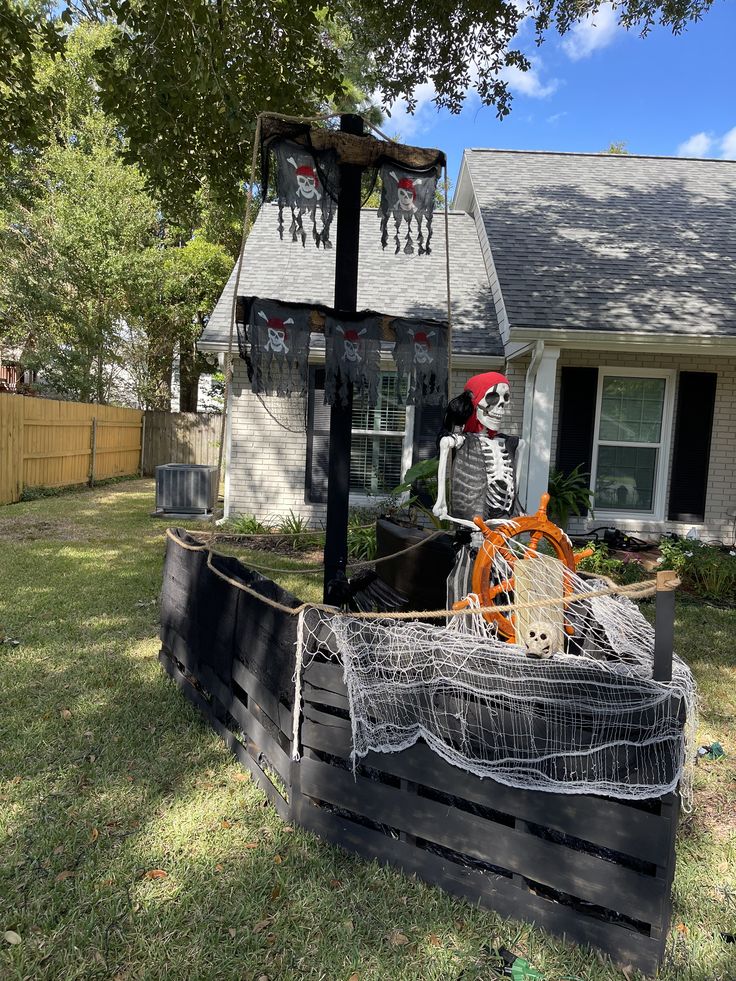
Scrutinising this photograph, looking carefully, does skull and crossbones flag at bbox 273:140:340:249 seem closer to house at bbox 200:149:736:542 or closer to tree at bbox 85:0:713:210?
tree at bbox 85:0:713:210

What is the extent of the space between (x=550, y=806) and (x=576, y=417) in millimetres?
6758

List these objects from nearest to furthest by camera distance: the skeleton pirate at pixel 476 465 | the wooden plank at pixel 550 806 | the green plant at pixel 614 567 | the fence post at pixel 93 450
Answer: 1. the wooden plank at pixel 550 806
2. the skeleton pirate at pixel 476 465
3. the green plant at pixel 614 567
4. the fence post at pixel 93 450

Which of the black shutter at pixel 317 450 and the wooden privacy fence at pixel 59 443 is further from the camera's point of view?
the wooden privacy fence at pixel 59 443

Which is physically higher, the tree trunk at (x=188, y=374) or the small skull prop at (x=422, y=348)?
the tree trunk at (x=188, y=374)

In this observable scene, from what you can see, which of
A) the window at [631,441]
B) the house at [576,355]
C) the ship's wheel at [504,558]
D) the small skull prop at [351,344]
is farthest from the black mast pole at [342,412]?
the window at [631,441]

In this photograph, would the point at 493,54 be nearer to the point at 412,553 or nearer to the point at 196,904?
the point at 412,553

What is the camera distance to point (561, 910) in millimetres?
2070

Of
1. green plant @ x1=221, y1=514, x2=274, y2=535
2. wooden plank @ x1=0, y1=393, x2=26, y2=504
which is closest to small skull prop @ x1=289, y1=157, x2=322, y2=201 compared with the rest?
green plant @ x1=221, y1=514, x2=274, y2=535

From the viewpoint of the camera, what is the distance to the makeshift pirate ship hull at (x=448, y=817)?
1945 millimetres

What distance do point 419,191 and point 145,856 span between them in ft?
11.1

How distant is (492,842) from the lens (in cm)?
212

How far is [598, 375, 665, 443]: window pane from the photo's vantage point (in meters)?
8.22

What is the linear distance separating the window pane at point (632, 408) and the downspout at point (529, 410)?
128 centimetres

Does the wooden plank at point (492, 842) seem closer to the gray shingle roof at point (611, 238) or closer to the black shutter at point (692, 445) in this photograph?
the gray shingle roof at point (611, 238)
